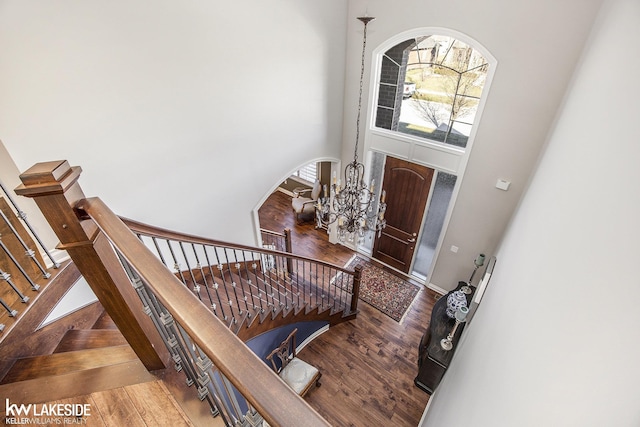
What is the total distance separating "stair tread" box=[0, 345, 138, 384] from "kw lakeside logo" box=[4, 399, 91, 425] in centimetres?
17

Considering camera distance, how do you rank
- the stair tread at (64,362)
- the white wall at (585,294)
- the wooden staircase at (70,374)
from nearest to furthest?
the white wall at (585,294) → the wooden staircase at (70,374) → the stair tread at (64,362)

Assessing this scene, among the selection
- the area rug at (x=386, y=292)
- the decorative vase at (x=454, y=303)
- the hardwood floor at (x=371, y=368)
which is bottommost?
the hardwood floor at (x=371, y=368)

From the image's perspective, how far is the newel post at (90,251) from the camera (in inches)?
41.2

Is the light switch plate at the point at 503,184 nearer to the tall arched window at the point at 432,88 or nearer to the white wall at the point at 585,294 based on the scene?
the tall arched window at the point at 432,88

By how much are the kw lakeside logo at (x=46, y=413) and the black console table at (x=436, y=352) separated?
3.24 metres

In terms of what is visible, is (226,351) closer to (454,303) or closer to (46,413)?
(46,413)

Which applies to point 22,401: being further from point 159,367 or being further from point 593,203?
point 593,203

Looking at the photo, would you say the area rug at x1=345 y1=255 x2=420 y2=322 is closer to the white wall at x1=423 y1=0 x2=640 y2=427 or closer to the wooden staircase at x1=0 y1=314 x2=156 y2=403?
the white wall at x1=423 y1=0 x2=640 y2=427

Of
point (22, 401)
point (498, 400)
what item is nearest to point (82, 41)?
point (22, 401)

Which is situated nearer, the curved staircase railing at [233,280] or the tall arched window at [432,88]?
the curved staircase railing at [233,280]

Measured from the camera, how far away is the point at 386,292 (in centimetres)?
545

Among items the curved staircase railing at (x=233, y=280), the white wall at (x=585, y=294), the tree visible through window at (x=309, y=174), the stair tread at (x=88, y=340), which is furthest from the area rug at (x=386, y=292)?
the stair tread at (x=88, y=340)

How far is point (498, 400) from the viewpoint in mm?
1167

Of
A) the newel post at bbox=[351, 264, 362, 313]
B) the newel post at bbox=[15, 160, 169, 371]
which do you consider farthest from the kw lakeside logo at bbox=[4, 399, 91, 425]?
the newel post at bbox=[351, 264, 362, 313]
